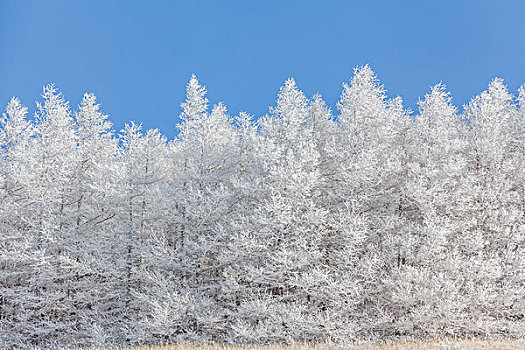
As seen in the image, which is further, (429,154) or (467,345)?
(429,154)

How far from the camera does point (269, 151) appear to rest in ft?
61.8

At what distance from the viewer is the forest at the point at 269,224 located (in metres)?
17.2

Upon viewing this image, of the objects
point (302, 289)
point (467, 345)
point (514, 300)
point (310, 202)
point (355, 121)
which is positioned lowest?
point (467, 345)

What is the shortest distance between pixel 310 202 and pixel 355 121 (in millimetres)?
4836

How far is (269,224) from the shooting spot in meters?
17.6

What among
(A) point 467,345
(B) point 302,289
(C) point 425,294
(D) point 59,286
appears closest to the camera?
(A) point 467,345

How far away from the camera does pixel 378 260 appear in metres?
17.3

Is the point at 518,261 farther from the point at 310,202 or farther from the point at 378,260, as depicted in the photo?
the point at 310,202

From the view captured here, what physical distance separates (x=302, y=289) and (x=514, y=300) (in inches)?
348

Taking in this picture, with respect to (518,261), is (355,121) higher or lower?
higher

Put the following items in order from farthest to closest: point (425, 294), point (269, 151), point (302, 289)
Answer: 1. point (269, 151)
2. point (302, 289)
3. point (425, 294)

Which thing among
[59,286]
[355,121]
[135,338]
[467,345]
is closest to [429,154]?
[355,121]

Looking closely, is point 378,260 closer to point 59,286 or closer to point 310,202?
point 310,202

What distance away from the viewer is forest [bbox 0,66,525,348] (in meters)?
17.2
